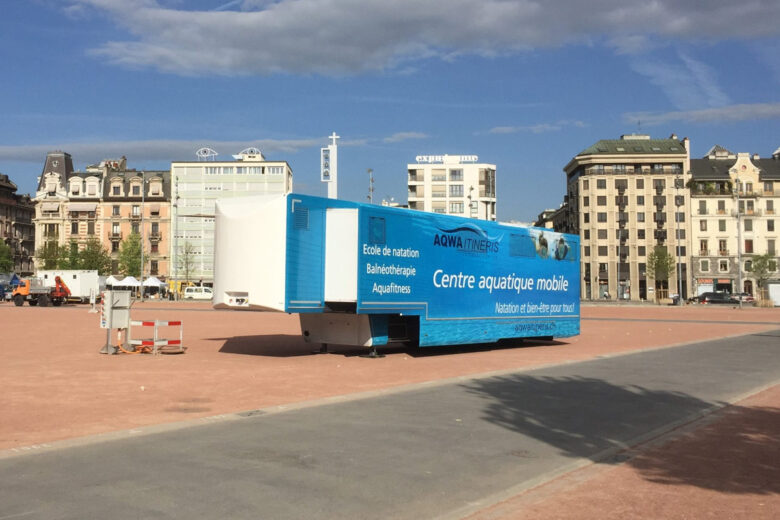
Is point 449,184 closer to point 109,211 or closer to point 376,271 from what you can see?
point 109,211

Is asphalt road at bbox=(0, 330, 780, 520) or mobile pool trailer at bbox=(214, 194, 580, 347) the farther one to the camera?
mobile pool trailer at bbox=(214, 194, 580, 347)

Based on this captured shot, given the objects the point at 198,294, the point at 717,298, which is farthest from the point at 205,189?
the point at 717,298

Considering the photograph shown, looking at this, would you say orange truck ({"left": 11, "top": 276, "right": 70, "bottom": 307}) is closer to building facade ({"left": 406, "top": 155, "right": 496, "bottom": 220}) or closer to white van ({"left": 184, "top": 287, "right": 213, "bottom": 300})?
white van ({"left": 184, "top": 287, "right": 213, "bottom": 300})

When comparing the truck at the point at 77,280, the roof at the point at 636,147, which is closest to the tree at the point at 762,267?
the roof at the point at 636,147

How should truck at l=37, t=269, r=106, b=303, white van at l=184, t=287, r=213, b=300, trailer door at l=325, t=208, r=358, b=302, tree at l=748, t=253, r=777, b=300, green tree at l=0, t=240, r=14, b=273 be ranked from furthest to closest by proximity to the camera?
green tree at l=0, t=240, r=14, b=273
tree at l=748, t=253, r=777, b=300
white van at l=184, t=287, r=213, b=300
truck at l=37, t=269, r=106, b=303
trailer door at l=325, t=208, r=358, b=302

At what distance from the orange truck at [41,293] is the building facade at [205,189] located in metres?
39.5

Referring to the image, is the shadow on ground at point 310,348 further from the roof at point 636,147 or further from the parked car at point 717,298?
the roof at point 636,147

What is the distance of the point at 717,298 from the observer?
8525cm

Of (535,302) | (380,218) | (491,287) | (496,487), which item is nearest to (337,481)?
(496,487)

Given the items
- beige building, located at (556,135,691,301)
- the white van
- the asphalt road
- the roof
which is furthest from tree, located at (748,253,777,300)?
the asphalt road

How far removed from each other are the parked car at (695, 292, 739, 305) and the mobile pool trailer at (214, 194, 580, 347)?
227ft

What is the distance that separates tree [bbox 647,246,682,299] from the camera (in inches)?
3812

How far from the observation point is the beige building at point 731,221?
3962 inches

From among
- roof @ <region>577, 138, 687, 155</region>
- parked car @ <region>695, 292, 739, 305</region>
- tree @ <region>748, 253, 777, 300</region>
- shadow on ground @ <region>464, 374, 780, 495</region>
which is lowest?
shadow on ground @ <region>464, 374, 780, 495</region>
